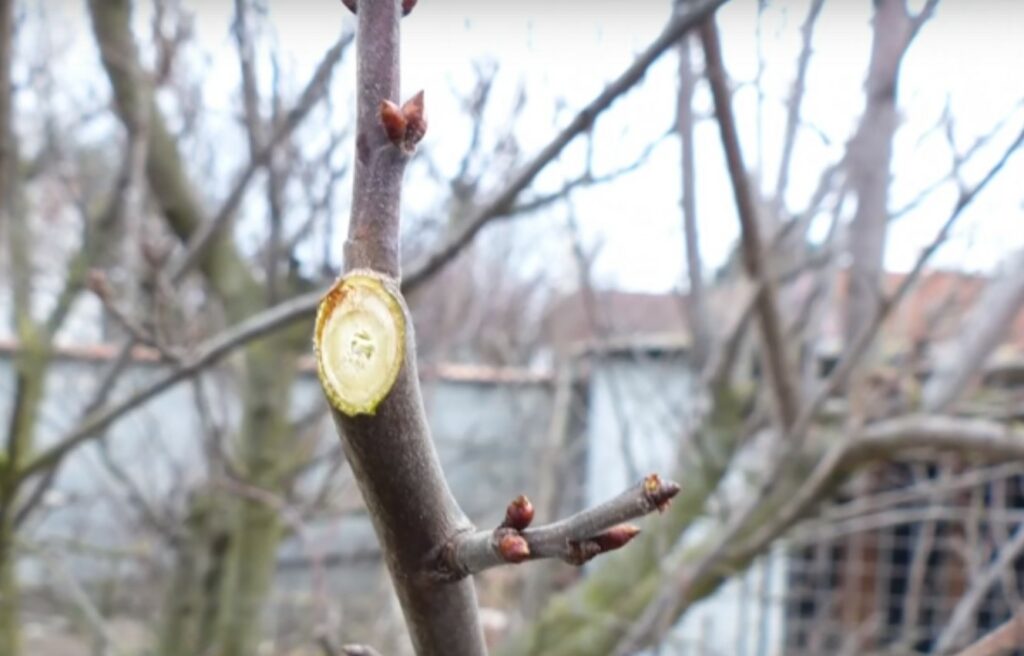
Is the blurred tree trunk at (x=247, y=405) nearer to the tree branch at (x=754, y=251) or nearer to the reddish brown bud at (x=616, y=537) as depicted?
the tree branch at (x=754, y=251)

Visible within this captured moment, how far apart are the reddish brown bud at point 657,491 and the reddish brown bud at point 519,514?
2.6 inches

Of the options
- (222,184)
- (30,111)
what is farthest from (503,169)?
(30,111)

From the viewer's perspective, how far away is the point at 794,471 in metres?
2.19

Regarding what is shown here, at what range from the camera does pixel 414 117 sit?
0.49 metres

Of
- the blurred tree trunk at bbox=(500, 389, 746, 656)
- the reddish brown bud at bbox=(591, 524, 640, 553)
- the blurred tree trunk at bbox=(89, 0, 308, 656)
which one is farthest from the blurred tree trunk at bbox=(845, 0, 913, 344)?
the blurred tree trunk at bbox=(89, 0, 308, 656)

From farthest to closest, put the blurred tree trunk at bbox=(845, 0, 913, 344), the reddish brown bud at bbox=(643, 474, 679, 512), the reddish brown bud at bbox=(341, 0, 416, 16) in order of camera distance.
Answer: the blurred tree trunk at bbox=(845, 0, 913, 344), the reddish brown bud at bbox=(341, 0, 416, 16), the reddish brown bud at bbox=(643, 474, 679, 512)

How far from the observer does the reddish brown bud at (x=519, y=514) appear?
1.49 feet

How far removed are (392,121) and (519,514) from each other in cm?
19

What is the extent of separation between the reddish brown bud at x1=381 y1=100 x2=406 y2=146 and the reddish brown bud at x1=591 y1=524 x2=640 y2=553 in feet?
0.69

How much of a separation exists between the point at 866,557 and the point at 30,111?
3.71 m

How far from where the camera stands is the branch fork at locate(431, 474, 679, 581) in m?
0.40

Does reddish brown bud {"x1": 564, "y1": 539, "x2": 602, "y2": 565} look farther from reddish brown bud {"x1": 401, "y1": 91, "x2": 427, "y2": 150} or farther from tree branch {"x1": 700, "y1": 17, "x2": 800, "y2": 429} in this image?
tree branch {"x1": 700, "y1": 17, "x2": 800, "y2": 429}

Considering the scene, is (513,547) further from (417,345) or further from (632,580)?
(632,580)

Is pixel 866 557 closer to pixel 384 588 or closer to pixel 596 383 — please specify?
pixel 596 383
